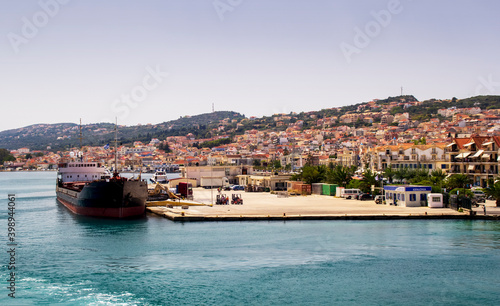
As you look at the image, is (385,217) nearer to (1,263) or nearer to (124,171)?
(1,263)

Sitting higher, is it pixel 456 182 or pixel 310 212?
pixel 456 182

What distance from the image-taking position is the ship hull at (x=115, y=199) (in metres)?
36.8

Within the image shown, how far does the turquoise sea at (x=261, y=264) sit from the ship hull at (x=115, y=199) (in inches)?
164

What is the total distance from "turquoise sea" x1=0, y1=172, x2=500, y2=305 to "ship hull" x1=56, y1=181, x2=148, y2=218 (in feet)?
13.7

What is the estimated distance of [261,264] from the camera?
21.7m

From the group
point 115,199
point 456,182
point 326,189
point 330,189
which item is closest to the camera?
point 115,199

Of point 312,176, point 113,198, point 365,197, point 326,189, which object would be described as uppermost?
point 312,176

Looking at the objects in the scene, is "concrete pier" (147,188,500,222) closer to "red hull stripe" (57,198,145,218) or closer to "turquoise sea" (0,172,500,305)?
"turquoise sea" (0,172,500,305)

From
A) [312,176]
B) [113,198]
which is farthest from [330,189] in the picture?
[113,198]

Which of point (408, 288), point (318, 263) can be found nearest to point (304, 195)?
point (318, 263)

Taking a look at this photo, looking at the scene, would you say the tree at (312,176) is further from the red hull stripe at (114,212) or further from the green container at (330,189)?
the red hull stripe at (114,212)

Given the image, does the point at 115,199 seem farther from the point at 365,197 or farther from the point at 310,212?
the point at 365,197

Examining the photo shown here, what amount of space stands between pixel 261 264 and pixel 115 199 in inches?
716

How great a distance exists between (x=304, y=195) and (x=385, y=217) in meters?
20.0
